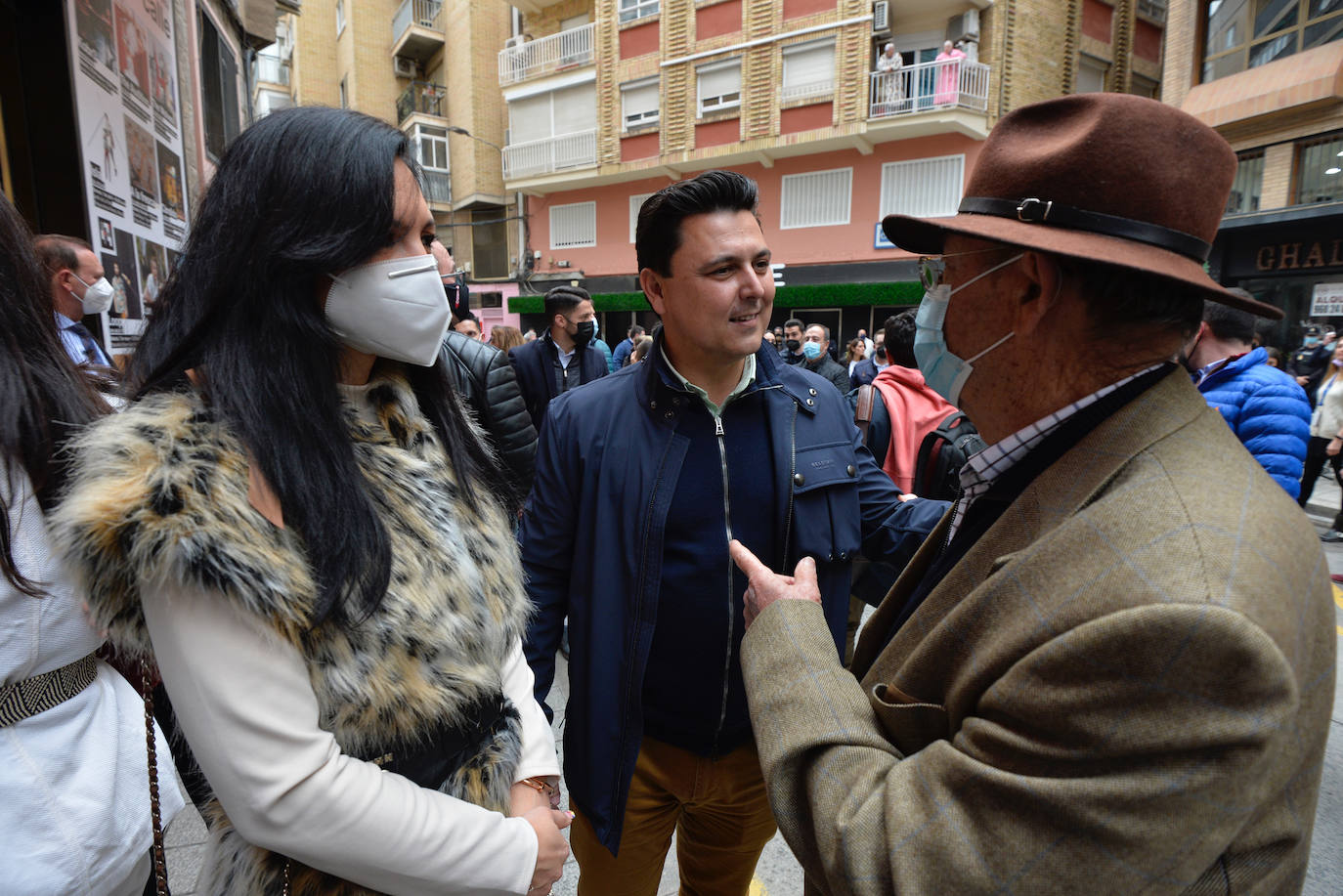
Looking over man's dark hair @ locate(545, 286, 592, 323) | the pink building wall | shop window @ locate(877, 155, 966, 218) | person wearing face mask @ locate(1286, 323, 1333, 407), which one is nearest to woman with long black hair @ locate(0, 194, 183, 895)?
man's dark hair @ locate(545, 286, 592, 323)

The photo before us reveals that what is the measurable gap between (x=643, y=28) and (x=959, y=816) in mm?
22816

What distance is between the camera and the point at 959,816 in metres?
0.89

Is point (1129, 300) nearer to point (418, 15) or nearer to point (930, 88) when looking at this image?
point (930, 88)

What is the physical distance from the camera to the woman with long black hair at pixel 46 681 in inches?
46.1

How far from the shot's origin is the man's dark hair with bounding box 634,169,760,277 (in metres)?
2.08

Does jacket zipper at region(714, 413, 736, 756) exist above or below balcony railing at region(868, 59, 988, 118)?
below

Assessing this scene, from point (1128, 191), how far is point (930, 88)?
18.4m

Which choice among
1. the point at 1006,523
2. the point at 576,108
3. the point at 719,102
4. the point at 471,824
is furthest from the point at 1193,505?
the point at 576,108

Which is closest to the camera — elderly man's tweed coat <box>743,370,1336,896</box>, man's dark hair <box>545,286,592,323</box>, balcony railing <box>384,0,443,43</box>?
elderly man's tweed coat <box>743,370,1336,896</box>

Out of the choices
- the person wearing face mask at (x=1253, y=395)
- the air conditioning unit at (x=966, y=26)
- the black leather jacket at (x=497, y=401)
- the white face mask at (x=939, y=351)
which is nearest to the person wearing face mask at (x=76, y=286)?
the black leather jacket at (x=497, y=401)

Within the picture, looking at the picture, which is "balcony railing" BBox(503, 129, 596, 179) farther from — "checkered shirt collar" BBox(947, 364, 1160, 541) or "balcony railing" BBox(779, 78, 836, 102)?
"checkered shirt collar" BBox(947, 364, 1160, 541)

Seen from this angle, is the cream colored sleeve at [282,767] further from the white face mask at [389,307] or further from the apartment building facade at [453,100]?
the apartment building facade at [453,100]

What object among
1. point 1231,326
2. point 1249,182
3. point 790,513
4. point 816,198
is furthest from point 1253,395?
point 816,198

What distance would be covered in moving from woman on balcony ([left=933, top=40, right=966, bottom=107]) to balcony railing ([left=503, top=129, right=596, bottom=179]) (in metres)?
9.92
